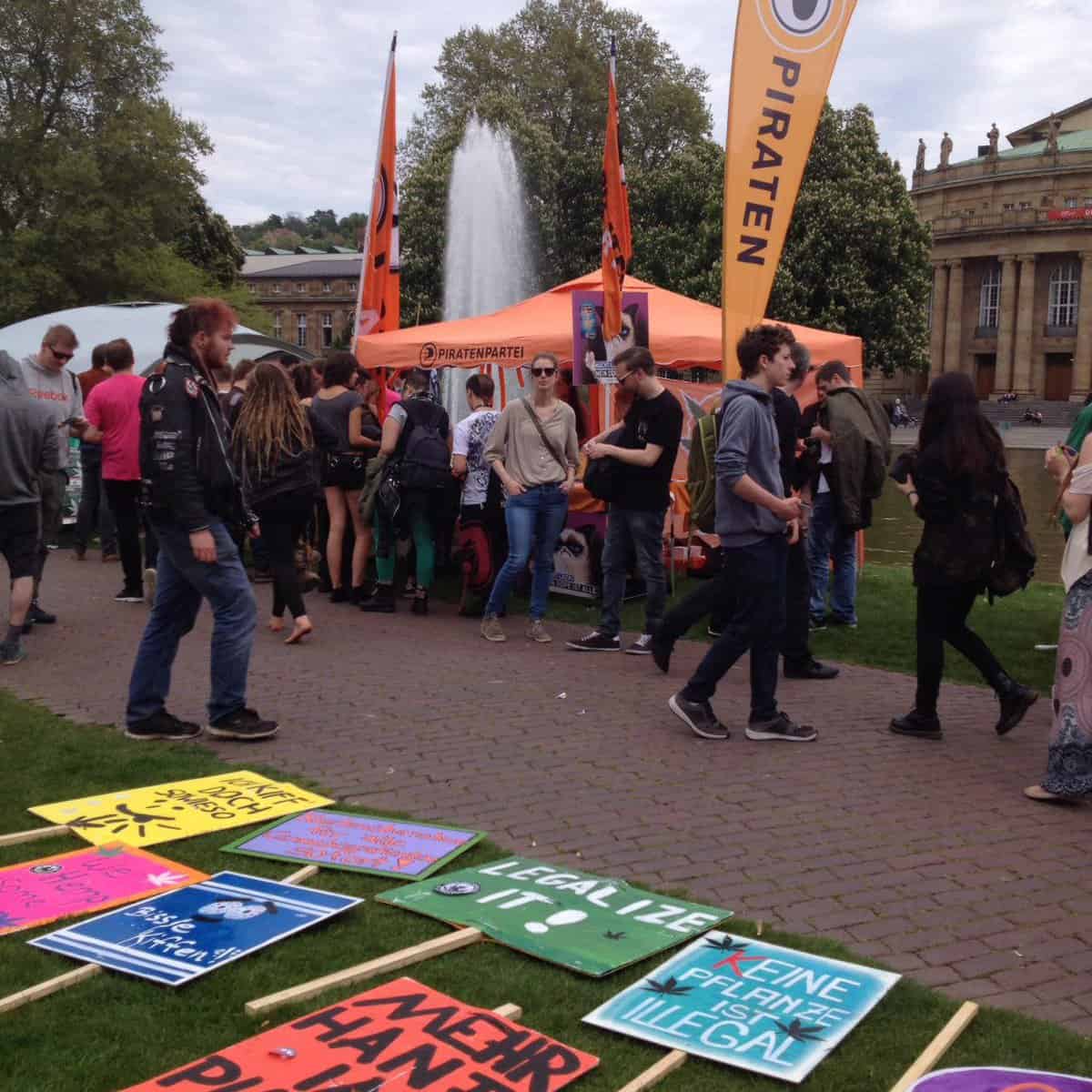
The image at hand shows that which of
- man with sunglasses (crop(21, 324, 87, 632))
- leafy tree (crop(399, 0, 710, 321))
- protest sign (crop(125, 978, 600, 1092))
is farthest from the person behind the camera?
leafy tree (crop(399, 0, 710, 321))

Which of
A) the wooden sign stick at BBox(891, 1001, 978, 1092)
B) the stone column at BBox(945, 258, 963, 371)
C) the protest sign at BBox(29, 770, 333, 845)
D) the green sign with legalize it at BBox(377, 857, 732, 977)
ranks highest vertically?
the stone column at BBox(945, 258, 963, 371)

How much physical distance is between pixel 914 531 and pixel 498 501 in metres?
10.5

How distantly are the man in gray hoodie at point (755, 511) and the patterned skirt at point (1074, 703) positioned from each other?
4.30 feet

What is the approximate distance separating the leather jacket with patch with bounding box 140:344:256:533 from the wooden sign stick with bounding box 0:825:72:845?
1.54m

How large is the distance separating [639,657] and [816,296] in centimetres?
3407

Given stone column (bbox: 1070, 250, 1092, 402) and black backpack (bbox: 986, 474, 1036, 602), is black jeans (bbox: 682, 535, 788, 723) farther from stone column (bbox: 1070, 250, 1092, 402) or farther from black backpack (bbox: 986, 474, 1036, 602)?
stone column (bbox: 1070, 250, 1092, 402)

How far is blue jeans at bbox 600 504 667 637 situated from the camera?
835 cm

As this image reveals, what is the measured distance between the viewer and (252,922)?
Result: 12.5 ft

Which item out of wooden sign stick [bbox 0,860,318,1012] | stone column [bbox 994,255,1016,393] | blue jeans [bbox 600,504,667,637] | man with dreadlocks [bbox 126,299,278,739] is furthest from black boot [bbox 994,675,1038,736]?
stone column [bbox 994,255,1016,393]

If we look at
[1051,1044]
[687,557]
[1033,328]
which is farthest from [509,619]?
[1033,328]

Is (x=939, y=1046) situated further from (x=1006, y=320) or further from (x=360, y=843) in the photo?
(x=1006, y=320)

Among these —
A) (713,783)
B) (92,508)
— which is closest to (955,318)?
(92,508)

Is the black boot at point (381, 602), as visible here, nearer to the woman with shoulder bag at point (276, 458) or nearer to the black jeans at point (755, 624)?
the woman with shoulder bag at point (276, 458)

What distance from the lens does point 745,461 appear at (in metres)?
6.11
